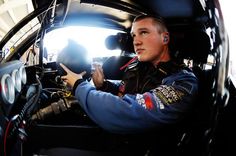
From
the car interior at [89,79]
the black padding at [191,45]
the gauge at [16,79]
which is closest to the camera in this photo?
the car interior at [89,79]

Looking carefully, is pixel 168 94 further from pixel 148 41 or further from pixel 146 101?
pixel 148 41

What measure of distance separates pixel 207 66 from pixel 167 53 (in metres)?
0.25

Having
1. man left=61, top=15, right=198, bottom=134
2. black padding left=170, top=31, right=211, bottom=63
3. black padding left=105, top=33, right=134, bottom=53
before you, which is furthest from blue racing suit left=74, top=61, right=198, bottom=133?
black padding left=105, top=33, right=134, bottom=53

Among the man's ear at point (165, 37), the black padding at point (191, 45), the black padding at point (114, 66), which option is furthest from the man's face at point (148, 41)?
the black padding at point (114, 66)

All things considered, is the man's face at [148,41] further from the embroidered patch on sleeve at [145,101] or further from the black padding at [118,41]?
the black padding at [118,41]

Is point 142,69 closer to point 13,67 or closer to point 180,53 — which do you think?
point 180,53

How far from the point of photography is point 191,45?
1.51 m

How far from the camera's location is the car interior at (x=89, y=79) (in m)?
0.94

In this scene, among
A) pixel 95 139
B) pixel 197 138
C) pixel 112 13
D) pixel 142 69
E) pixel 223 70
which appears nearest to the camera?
pixel 223 70

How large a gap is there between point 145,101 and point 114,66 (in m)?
1.48

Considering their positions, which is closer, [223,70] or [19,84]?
[223,70]

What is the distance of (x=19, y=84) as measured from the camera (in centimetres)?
125

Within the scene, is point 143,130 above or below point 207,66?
below

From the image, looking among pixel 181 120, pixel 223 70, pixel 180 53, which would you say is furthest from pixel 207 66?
pixel 223 70
